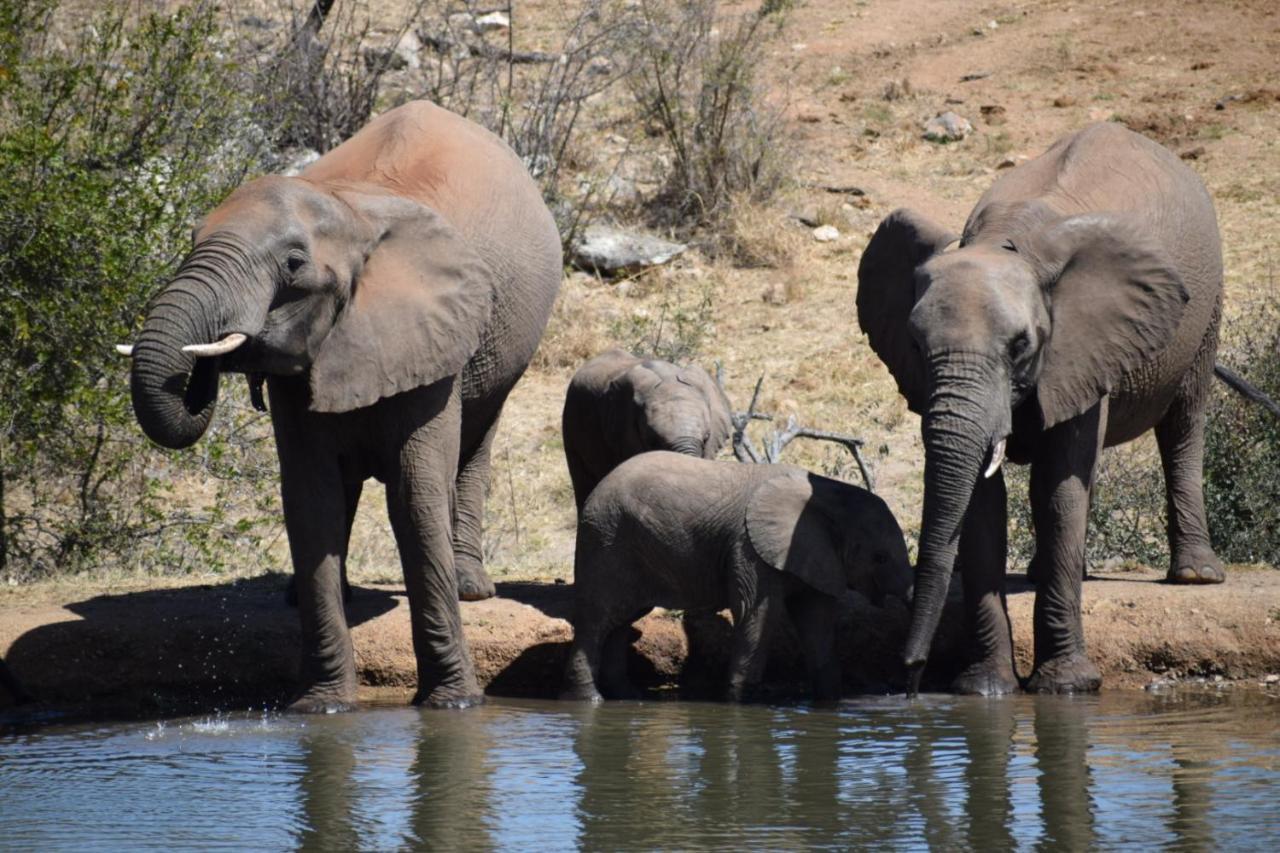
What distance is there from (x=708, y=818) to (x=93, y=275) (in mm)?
5891

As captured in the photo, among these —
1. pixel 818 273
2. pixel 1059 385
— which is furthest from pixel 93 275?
pixel 818 273

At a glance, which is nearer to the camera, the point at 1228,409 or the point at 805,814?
the point at 805,814

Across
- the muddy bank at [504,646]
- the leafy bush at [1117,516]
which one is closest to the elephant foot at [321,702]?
the muddy bank at [504,646]

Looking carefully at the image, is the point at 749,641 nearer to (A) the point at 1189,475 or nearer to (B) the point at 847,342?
(A) the point at 1189,475

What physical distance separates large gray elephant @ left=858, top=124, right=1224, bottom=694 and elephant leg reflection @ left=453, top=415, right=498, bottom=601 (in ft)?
6.62

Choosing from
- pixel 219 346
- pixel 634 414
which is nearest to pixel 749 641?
pixel 634 414

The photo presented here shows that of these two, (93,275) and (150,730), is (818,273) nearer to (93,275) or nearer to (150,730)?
(93,275)

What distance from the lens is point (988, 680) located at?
8234mm

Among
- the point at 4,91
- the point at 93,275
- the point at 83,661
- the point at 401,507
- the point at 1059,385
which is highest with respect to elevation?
the point at 4,91

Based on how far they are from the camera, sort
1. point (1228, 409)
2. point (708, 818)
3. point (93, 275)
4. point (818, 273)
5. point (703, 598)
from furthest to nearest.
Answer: point (818, 273), point (1228, 409), point (93, 275), point (703, 598), point (708, 818)

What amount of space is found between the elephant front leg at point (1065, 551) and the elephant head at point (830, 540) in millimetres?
604

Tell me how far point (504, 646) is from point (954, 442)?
2393 mm

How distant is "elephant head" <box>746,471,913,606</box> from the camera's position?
7.93 metres

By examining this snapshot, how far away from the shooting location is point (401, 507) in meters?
7.68
